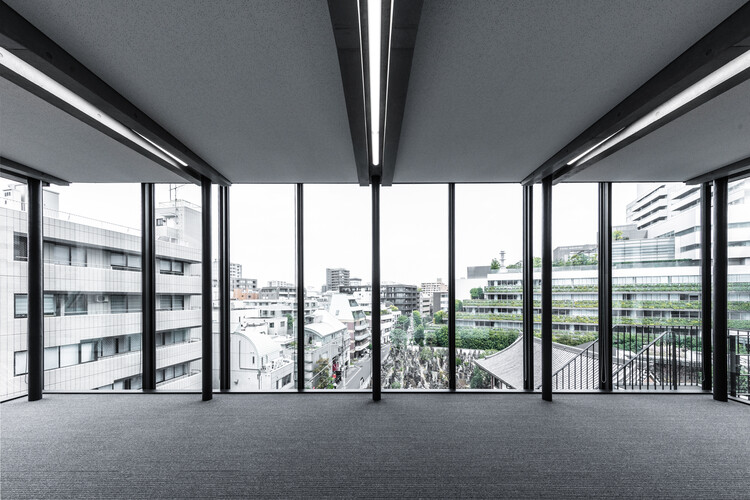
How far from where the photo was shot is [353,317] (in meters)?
4.79

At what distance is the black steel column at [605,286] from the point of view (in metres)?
4.50

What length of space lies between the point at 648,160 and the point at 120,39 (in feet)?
14.7

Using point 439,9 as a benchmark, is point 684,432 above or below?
below

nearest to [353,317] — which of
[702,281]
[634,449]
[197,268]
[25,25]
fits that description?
[197,268]

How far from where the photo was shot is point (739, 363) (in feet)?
13.7

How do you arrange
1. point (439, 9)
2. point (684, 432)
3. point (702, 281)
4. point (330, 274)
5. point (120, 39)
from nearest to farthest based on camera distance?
point (439, 9)
point (120, 39)
point (684, 432)
point (702, 281)
point (330, 274)

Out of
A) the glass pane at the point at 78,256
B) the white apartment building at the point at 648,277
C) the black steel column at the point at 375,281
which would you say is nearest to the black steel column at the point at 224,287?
the glass pane at the point at 78,256

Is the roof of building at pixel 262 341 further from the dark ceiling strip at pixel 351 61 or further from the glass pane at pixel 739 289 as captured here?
the glass pane at pixel 739 289

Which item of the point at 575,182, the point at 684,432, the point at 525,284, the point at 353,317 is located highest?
the point at 575,182

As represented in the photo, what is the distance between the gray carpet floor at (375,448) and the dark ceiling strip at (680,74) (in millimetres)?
2504

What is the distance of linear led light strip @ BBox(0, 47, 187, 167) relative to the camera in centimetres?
199

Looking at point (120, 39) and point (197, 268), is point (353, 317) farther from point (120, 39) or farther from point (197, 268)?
point (120, 39)

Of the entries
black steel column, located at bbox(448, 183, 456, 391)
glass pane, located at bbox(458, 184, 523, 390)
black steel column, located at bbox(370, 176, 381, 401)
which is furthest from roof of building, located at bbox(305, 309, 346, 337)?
black steel column, located at bbox(448, 183, 456, 391)

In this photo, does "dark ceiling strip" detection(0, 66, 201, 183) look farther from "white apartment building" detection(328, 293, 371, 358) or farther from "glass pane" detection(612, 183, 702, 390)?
"glass pane" detection(612, 183, 702, 390)
